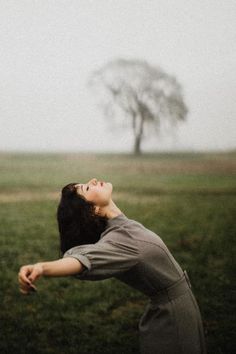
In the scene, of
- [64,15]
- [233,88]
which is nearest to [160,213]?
[233,88]

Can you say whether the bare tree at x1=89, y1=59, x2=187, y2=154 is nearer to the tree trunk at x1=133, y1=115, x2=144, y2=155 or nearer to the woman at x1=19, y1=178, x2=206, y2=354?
the tree trunk at x1=133, y1=115, x2=144, y2=155

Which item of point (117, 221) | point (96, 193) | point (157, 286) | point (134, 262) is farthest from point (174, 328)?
point (96, 193)

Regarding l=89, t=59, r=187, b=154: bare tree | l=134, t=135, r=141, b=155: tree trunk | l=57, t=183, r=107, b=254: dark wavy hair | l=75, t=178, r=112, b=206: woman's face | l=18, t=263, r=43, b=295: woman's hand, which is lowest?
l=18, t=263, r=43, b=295: woman's hand

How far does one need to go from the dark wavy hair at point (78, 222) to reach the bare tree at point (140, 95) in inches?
142

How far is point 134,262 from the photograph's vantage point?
46.4 inches

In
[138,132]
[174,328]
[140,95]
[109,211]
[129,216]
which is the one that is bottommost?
[129,216]

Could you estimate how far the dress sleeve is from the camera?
1.08 m

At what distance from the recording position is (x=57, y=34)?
4.79 m

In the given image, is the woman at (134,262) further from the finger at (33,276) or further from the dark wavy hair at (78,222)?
the finger at (33,276)

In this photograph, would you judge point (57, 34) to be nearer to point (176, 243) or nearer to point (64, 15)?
point (64, 15)

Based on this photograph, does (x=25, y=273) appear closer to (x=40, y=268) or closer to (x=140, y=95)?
(x=40, y=268)

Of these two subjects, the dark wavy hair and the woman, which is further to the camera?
the dark wavy hair

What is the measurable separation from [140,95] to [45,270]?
4.07 m

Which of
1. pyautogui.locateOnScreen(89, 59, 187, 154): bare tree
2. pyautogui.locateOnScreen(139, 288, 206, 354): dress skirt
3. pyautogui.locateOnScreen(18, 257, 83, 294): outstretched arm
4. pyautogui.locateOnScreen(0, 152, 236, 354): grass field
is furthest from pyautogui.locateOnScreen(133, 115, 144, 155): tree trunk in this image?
pyautogui.locateOnScreen(18, 257, 83, 294): outstretched arm
